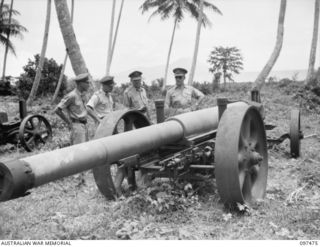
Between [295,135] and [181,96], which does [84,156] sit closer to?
[181,96]

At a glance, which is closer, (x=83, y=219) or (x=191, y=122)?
(x=83, y=219)

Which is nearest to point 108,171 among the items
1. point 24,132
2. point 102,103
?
point 102,103

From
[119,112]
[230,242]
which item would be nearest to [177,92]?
[119,112]

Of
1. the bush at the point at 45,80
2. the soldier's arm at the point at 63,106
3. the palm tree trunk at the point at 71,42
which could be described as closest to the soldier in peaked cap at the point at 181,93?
the soldier's arm at the point at 63,106

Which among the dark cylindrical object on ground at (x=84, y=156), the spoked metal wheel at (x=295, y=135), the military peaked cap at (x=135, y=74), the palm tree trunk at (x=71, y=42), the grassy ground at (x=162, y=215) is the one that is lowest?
the grassy ground at (x=162, y=215)

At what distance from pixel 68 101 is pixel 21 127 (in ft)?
9.36

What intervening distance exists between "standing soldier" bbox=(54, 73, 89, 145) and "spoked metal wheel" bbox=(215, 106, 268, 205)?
318 cm

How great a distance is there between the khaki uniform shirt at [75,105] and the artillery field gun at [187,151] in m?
1.84

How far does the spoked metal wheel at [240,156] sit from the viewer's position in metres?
4.45

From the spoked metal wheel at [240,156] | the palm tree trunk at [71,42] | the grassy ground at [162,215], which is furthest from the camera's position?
the palm tree trunk at [71,42]

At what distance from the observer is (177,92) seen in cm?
813

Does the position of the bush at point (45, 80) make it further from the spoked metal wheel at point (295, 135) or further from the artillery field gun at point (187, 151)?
the artillery field gun at point (187, 151)

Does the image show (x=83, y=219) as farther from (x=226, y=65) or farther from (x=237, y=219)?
(x=226, y=65)

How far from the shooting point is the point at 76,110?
24.8ft
